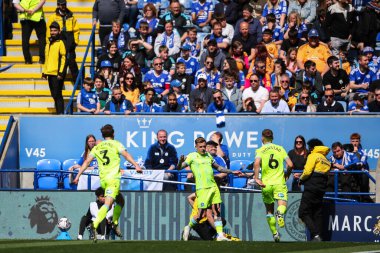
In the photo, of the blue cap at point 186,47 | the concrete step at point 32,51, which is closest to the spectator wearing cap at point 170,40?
the blue cap at point 186,47

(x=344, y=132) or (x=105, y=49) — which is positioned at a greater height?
(x=105, y=49)

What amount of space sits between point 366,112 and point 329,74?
4.12ft

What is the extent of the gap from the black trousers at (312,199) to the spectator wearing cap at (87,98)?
20.5 ft

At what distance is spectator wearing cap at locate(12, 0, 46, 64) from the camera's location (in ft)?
97.6

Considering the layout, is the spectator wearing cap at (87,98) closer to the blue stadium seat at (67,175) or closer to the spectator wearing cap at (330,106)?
the blue stadium seat at (67,175)

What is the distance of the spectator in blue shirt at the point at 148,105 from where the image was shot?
89.1 ft

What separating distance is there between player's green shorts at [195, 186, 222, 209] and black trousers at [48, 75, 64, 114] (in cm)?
670

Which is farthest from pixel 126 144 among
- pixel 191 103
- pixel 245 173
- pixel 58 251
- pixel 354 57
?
pixel 58 251

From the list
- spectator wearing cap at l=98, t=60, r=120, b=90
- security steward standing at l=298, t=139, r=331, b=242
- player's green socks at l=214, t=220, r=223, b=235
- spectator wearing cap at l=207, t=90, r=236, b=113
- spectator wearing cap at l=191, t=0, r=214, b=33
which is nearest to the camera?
player's green socks at l=214, t=220, r=223, b=235

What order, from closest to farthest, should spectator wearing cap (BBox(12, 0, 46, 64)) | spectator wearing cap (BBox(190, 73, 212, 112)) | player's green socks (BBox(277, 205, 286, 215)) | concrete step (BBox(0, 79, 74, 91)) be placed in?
player's green socks (BBox(277, 205, 286, 215)) < spectator wearing cap (BBox(190, 73, 212, 112)) < spectator wearing cap (BBox(12, 0, 46, 64)) < concrete step (BBox(0, 79, 74, 91))

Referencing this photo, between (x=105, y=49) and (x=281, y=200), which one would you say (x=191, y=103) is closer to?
(x=105, y=49)

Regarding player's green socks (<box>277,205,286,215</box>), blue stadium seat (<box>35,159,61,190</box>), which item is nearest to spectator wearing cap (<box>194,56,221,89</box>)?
blue stadium seat (<box>35,159,61,190</box>)

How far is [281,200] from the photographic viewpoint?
21797mm

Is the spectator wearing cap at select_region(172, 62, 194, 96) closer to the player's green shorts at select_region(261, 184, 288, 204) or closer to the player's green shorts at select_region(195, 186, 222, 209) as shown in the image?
the player's green shorts at select_region(195, 186, 222, 209)
